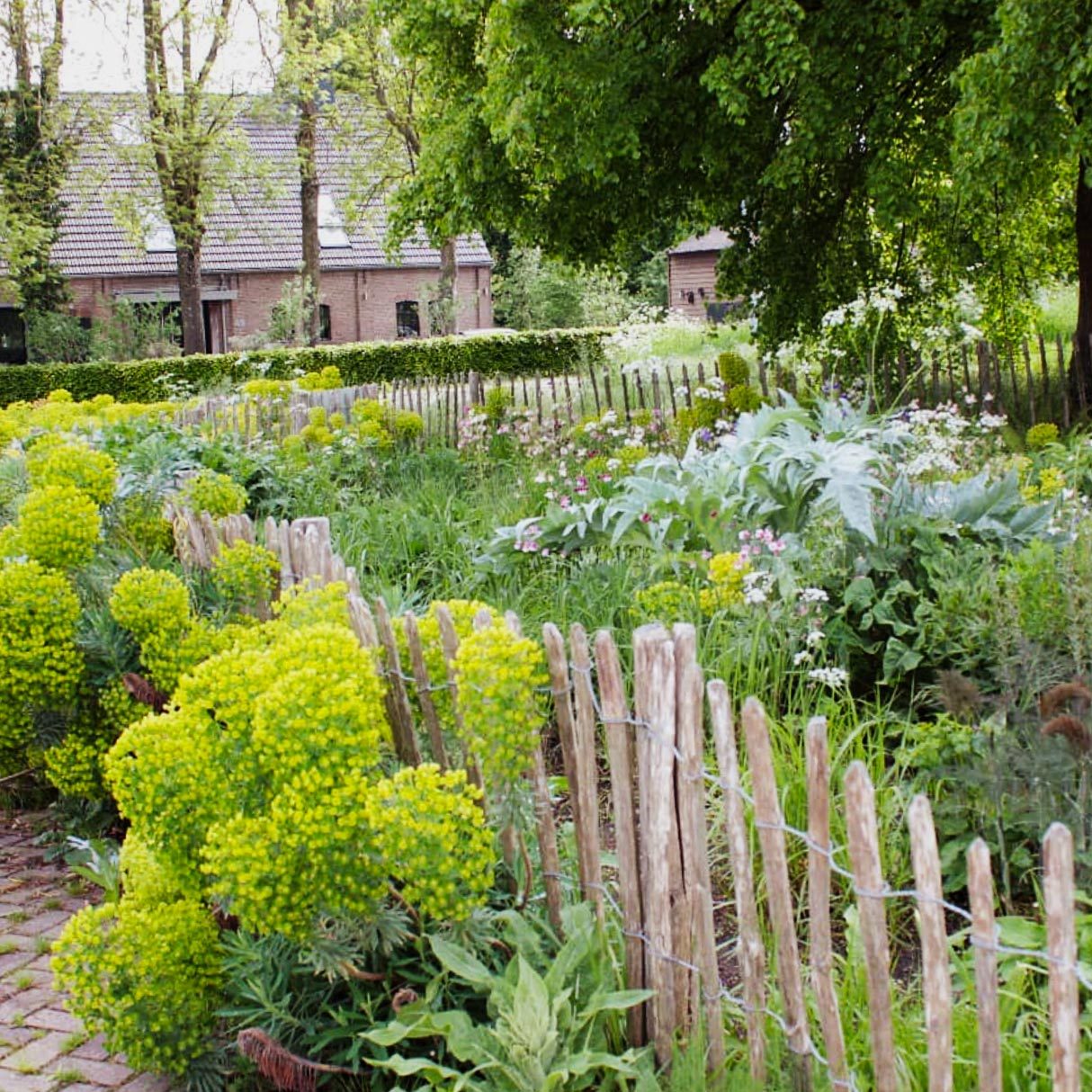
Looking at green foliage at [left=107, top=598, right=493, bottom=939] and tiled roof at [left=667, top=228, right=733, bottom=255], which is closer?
green foliage at [left=107, top=598, right=493, bottom=939]

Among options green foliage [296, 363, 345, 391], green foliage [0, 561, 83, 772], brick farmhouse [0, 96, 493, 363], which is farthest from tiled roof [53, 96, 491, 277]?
green foliage [0, 561, 83, 772]

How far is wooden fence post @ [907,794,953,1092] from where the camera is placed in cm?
191

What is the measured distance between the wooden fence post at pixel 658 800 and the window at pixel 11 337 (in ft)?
116

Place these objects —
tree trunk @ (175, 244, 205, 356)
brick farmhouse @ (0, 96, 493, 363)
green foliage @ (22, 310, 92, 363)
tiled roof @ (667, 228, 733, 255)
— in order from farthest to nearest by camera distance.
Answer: tiled roof @ (667, 228, 733, 255)
brick farmhouse @ (0, 96, 493, 363)
green foliage @ (22, 310, 92, 363)
tree trunk @ (175, 244, 205, 356)

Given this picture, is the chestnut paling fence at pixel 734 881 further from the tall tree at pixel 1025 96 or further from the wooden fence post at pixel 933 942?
the tall tree at pixel 1025 96

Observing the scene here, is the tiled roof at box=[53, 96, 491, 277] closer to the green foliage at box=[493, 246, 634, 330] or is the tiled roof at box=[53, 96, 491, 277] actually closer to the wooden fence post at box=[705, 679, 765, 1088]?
the green foliage at box=[493, 246, 634, 330]

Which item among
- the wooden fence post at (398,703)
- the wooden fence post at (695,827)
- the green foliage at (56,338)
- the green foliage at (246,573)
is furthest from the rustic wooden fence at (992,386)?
the green foliage at (56,338)

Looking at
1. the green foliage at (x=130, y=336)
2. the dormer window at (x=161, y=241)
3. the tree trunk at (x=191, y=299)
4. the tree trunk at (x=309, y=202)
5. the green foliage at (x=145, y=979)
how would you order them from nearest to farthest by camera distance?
the green foliage at (x=145, y=979), the tree trunk at (x=309, y=202), the tree trunk at (x=191, y=299), the green foliage at (x=130, y=336), the dormer window at (x=161, y=241)

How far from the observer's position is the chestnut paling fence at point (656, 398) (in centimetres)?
968

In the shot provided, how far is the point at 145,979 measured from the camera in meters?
2.92

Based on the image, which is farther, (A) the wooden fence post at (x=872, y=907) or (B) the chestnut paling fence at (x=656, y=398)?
(B) the chestnut paling fence at (x=656, y=398)

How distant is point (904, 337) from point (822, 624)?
25.3 ft

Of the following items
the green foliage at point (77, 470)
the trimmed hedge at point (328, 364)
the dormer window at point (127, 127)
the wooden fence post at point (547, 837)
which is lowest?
the wooden fence post at point (547, 837)

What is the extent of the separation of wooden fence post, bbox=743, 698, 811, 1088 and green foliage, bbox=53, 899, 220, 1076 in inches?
56.1
